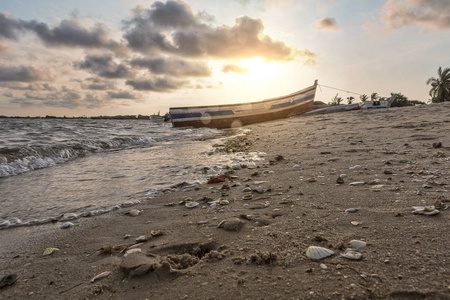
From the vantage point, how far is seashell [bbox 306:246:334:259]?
6.07 feet

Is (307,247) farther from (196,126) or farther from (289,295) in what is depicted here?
(196,126)

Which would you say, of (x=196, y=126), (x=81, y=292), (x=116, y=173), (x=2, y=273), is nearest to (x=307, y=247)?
(x=81, y=292)

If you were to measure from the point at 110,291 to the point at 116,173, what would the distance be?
4732mm

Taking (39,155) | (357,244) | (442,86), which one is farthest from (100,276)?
(442,86)

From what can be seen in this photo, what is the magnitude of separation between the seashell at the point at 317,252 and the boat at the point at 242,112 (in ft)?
75.7

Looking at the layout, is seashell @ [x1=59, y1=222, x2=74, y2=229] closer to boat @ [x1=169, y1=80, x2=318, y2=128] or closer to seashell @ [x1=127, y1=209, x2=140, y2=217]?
seashell @ [x1=127, y1=209, x2=140, y2=217]

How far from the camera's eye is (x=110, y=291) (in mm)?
1770

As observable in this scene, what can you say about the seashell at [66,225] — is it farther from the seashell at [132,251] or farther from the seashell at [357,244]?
the seashell at [357,244]

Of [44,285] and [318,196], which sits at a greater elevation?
[318,196]

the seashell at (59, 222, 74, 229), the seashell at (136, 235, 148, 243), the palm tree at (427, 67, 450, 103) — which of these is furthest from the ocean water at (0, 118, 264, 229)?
the palm tree at (427, 67, 450, 103)

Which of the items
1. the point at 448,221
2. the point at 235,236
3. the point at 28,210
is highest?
the point at 448,221

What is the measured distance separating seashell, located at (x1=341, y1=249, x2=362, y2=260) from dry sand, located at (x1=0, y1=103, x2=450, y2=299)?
0.04m

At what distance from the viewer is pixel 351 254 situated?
71.2 inches

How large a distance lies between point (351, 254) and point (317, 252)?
0.77 feet
